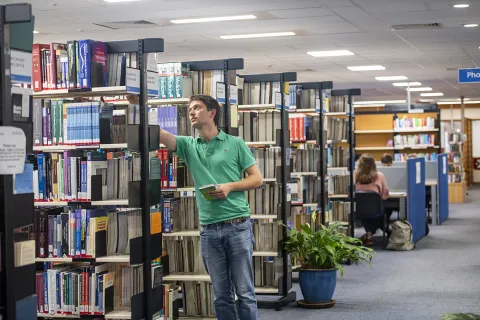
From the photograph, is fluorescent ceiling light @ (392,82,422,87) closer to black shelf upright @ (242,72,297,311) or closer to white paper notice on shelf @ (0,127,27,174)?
black shelf upright @ (242,72,297,311)

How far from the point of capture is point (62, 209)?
555cm

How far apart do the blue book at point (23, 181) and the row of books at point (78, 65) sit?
1.78 meters

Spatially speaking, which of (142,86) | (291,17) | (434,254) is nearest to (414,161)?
(434,254)

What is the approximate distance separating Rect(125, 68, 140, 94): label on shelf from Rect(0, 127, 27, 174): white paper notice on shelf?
1.72 m

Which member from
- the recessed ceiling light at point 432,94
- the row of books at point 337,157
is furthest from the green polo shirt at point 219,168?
the recessed ceiling light at point 432,94

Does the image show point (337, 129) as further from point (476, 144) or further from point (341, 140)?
point (476, 144)

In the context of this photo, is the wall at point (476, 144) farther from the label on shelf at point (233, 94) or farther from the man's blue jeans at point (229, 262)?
the man's blue jeans at point (229, 262)

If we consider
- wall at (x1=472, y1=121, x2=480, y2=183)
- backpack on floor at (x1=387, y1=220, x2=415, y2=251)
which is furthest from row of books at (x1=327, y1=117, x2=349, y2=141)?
wall at (x1=472, y1=121, x2=480, y2=183)

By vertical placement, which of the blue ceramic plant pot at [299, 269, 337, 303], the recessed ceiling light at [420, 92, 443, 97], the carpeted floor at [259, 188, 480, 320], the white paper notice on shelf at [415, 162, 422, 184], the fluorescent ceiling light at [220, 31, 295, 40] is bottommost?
the carpeted floor at [259, 188, 480, 320]

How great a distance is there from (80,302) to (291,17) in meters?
5.69

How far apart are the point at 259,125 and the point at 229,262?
9.48 feet

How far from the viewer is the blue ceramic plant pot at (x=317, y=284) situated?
704cm

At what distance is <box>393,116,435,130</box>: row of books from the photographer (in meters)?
17.3

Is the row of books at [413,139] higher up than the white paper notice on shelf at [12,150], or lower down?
higher up
